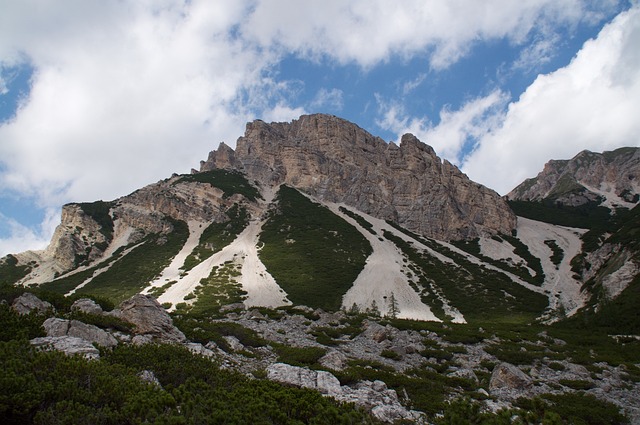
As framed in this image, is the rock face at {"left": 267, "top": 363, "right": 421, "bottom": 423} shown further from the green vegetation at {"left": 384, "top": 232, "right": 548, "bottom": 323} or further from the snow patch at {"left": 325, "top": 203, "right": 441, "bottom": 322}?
the green vegetation at {"left": 384, "top": 232, "right": 548, "bottom": 323}

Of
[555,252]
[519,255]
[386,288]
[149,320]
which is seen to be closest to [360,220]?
[519,255]

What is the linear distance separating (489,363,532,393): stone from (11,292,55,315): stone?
69.4 feet

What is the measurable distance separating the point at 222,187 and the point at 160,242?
37241 mm

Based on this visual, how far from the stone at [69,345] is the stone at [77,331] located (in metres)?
0.84

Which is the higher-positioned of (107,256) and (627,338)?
(107,256)

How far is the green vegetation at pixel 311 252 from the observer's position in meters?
73.0

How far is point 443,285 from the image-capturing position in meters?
81.9

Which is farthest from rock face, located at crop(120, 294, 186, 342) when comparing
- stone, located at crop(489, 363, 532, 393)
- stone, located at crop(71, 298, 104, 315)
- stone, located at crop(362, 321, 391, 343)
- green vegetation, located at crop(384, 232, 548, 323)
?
green vegetation, located at crop(384, 232, 548, 323)

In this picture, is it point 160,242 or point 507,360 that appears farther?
point 160,242

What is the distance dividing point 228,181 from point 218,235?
4519 cm

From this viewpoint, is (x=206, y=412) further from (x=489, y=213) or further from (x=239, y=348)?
(x=489, y=213)

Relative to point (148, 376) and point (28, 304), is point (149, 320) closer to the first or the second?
point (28, 304)

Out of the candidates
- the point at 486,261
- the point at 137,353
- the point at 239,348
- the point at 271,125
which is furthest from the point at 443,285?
the point at 271,125

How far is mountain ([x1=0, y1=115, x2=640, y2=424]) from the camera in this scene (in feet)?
40.4
